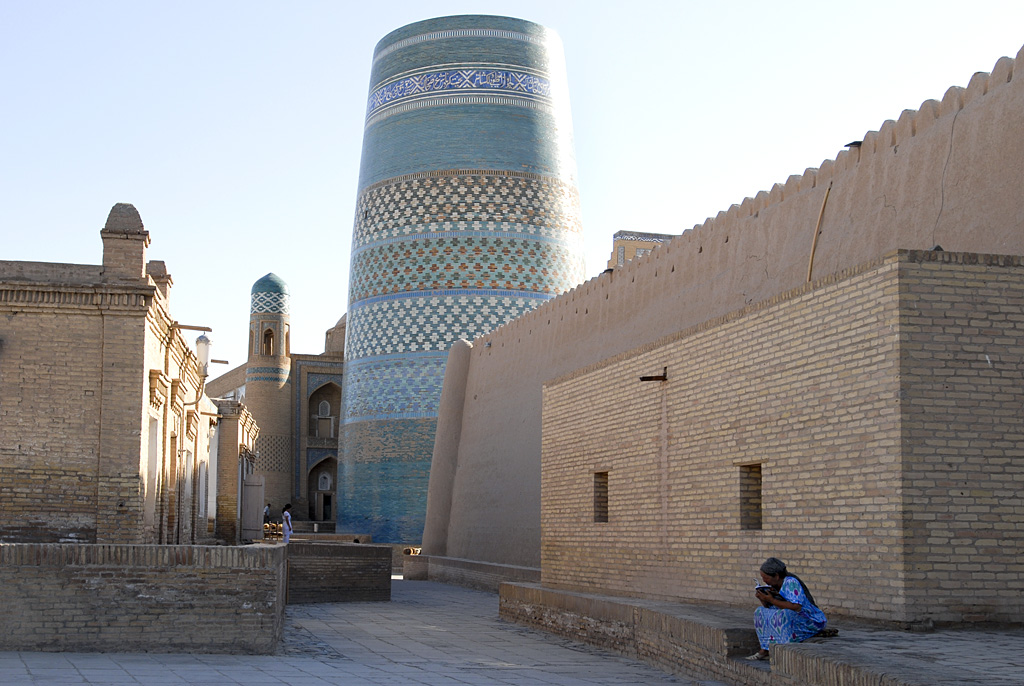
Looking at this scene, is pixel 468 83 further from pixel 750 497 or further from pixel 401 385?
pixel 750 497

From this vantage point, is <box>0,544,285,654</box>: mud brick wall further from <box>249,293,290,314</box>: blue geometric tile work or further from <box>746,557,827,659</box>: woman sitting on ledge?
<box>249,293,290,314</box>: blue geometric tile work

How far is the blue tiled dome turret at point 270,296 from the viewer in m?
31.6

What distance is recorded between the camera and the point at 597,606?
348 inches

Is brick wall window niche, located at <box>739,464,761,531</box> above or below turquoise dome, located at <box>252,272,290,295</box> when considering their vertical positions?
below

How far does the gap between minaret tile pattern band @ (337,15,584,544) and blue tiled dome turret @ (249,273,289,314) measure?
32.4ft

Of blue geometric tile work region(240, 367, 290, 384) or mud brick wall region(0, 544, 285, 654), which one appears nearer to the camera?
mud brick wall region(0, 544, 285, 654)

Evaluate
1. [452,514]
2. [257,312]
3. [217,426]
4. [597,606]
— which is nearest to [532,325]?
[452,514]

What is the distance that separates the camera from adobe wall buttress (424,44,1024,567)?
25.7 ft

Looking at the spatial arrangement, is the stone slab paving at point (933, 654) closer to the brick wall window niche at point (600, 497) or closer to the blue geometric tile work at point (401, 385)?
the brick wall window niche at point (600, 497)

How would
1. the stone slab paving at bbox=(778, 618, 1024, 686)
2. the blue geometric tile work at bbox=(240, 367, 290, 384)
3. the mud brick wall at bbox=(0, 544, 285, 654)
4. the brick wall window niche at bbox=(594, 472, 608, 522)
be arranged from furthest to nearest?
the blue geometric tile work at bbox=(240, 367, 290, 384)
the brick wall window niche at bbox=(594, 472, 608, 522)
the mud brick wall at bbox=(0, 544, 285, 654)
the stone slab paving at bbox=(778, 618, 1024, 686)

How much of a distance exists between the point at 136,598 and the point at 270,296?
966 inches

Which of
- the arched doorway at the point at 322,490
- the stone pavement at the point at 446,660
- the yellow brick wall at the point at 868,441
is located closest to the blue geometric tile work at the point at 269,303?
the arched doorway at the point at 322,490

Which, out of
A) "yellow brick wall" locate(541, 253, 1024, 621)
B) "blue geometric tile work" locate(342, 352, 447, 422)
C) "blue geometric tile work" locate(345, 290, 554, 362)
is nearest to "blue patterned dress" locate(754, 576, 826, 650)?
"yellow brick wall" locate(541, 253, 1024, 621)

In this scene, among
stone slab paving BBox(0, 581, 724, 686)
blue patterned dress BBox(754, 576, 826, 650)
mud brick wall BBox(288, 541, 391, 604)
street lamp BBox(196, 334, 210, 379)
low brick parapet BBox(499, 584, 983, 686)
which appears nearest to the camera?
low brick parapet BBox(499, 584, 983, 686)
